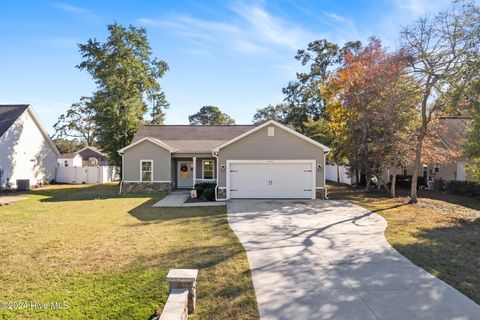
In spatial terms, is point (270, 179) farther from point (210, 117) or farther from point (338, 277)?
point (210, 117)

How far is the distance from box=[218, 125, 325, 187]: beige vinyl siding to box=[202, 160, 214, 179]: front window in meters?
6.50

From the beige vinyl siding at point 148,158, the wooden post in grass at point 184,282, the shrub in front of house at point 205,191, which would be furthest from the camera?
the beige vinyl siding at point 148,158

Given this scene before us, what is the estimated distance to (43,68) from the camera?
17766mm

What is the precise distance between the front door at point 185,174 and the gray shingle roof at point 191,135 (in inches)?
61.4

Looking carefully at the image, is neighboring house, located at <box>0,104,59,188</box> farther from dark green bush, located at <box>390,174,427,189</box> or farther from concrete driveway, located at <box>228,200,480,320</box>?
dark green bush, located at <box>390,174,427,189</box>

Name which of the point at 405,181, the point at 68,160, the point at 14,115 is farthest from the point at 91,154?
the point at 405,181

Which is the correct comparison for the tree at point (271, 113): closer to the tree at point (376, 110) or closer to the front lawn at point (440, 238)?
the tree at point (376, 110)

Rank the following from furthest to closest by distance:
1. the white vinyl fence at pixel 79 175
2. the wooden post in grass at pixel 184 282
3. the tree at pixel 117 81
→ the white vinyl fence at pixel 79 175, the tree at pixel 117 81, the wooden post in grass at pixel 184 282

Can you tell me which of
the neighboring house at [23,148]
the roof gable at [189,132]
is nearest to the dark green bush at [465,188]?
the roof gable at [189,132]

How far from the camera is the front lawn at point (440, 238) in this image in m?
6.49

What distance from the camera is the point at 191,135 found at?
2583cm

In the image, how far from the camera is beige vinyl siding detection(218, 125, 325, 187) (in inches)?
704

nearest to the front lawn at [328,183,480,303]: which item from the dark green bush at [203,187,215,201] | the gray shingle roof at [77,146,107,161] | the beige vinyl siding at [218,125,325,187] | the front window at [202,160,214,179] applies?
the beige vinyl siding at [218,125,325,187]

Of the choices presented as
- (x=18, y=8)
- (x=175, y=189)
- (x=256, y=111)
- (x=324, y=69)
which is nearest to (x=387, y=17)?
(x=18, y=8)
